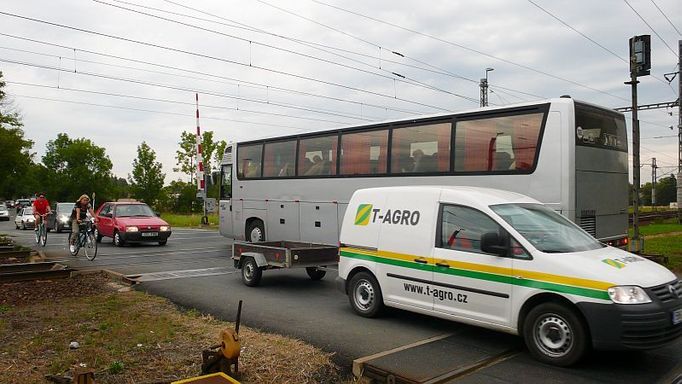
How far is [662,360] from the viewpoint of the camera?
5703 millimetres

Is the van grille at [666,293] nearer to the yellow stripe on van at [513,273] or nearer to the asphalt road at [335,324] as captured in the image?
the yellow stripe on van at [513,273]

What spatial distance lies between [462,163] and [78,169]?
7989 centimetres

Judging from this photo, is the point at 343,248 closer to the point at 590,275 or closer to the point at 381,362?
the point at 381,362

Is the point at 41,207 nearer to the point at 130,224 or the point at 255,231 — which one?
the point at 130,224

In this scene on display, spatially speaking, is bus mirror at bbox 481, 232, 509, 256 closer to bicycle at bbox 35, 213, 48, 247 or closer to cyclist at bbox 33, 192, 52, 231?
cyclist at bbox 33, 192, 52, 231

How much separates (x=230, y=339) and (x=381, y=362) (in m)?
1.51

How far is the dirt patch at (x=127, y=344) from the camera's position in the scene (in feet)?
16.9

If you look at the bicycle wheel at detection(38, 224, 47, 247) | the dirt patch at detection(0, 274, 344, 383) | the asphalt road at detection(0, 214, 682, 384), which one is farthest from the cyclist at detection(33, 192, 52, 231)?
the dirt patch at detection(0, 274, 344, 383)

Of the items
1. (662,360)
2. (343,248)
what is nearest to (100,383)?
(343,248)

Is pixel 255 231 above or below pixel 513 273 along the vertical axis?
below

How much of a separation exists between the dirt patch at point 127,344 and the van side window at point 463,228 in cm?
205

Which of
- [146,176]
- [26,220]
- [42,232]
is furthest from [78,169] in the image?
[42,232]

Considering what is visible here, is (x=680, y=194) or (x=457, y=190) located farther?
(x=680, y=194)

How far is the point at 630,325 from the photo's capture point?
16.4 ft
